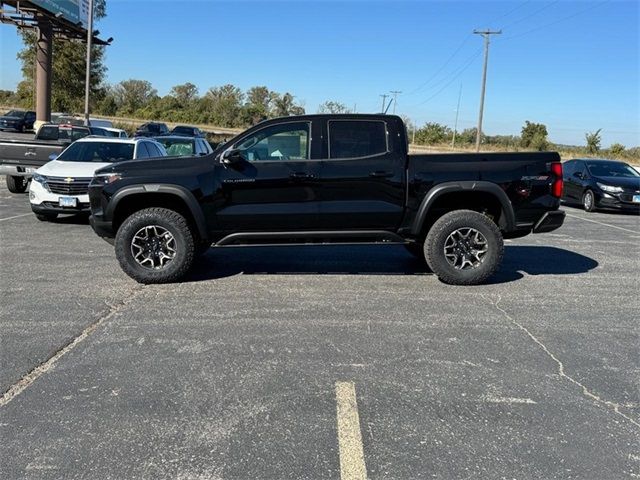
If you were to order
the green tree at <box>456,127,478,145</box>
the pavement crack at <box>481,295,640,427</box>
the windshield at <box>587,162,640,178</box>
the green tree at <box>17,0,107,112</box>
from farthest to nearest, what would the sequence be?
the green tree at <box>456,127,478,145</box>
the green tree at <box>17,0,107,112</box>
the windshield at <box>587,162,640,178</box>
the pavement crack at <box>481,295,640,427</box>

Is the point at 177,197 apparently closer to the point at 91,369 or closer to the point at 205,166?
the point at 205,166

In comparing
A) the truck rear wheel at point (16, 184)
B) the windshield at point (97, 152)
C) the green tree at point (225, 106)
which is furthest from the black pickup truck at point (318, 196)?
the green tree at point (225, 106)

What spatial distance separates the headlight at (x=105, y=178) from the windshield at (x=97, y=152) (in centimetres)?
470

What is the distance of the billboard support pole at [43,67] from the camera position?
34.6 meters

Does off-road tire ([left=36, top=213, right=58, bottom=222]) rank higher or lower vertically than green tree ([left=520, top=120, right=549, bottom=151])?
lower

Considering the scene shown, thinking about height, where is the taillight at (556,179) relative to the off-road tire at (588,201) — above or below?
above

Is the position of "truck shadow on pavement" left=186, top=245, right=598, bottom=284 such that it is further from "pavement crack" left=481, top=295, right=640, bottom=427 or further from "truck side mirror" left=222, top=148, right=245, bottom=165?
"pavement crack" left=481, top=295, right=640, bottom=427

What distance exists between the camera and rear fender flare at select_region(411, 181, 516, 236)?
21.4 feet

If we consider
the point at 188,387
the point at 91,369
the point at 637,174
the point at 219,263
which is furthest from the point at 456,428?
the point at 637,174

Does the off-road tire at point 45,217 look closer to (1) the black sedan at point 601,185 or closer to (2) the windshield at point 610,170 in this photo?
(1) the black sedan at point 601,185

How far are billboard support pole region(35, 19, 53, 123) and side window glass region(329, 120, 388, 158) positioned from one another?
3429cm

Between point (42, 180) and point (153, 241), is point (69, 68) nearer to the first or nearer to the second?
point (42, 180)

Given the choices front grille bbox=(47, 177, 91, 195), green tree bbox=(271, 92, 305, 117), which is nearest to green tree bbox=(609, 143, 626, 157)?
green tree bbox=(271, 92, 305, 117)

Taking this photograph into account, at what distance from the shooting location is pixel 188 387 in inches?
152
